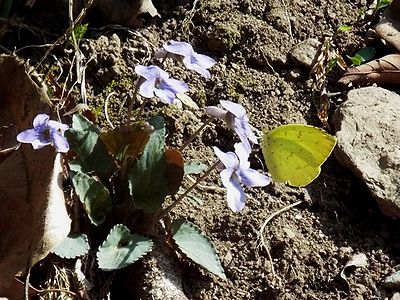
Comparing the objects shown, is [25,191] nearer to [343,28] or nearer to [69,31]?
[69,31]

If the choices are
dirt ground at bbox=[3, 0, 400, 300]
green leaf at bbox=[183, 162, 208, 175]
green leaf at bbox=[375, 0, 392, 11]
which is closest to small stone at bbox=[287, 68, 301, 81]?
dirt ground at bbox=[3, 0, 400, 300]

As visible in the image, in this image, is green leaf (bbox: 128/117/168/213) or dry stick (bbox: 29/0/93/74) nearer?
green leaf (bbox: 128/117/168/213)

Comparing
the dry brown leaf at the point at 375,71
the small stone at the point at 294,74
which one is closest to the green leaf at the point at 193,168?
the small stone at the point at 294,74

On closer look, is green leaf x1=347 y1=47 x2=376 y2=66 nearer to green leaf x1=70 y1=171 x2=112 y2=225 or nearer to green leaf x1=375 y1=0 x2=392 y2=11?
green leaf x1=375 y1=0 x2=392 y2=11

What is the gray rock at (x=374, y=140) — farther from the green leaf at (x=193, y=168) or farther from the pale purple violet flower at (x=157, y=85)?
the pale purple violet flower at (x=157, y=85)

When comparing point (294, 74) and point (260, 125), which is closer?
point (260, 125)

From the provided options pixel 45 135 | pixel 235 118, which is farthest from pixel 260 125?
pixel 45 135
